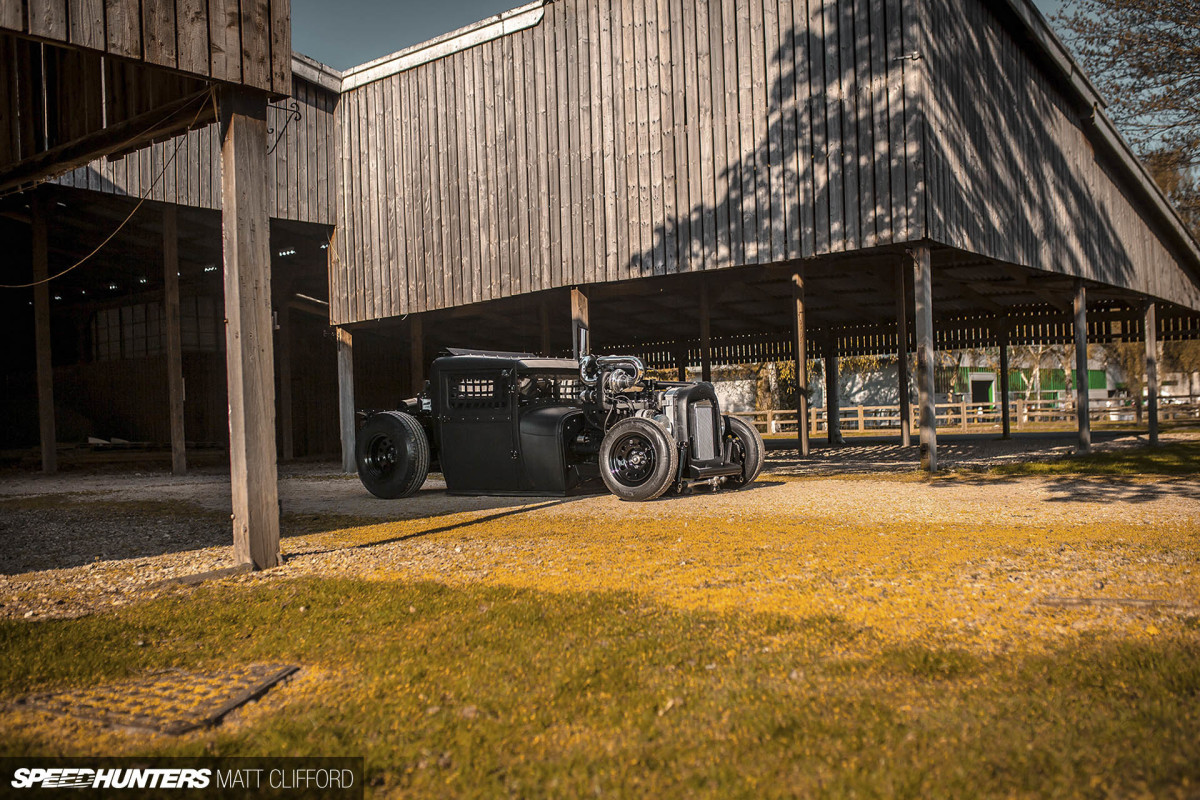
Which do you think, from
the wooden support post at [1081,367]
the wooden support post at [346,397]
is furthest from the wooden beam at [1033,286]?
the wooden support post at [346,397]

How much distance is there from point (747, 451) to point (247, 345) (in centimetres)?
599


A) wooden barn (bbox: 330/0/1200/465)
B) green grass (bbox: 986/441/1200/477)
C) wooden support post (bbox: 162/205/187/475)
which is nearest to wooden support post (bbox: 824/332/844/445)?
wooden barn (bbox: 330/0/1200/465)

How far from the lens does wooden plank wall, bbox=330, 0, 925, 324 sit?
440 inches

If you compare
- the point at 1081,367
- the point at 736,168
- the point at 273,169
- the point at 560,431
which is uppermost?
the point at 273,169

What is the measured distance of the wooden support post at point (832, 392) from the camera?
2019 centimetres

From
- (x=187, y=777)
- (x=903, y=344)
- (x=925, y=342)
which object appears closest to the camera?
(x=187, y=777)

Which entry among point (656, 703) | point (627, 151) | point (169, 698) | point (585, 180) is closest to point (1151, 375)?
point (627, 151)

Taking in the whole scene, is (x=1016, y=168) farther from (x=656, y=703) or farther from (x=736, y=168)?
(x=656, y=703)

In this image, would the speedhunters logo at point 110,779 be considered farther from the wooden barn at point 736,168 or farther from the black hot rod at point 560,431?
the wooden barn at point 736,168

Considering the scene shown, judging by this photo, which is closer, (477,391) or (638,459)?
(638,459)

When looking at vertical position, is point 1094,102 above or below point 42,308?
above

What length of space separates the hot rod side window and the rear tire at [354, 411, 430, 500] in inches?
26.5

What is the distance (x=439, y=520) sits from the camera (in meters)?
7.78

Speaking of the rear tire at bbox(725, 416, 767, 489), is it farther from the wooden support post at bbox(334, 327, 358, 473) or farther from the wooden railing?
the wooden railing
